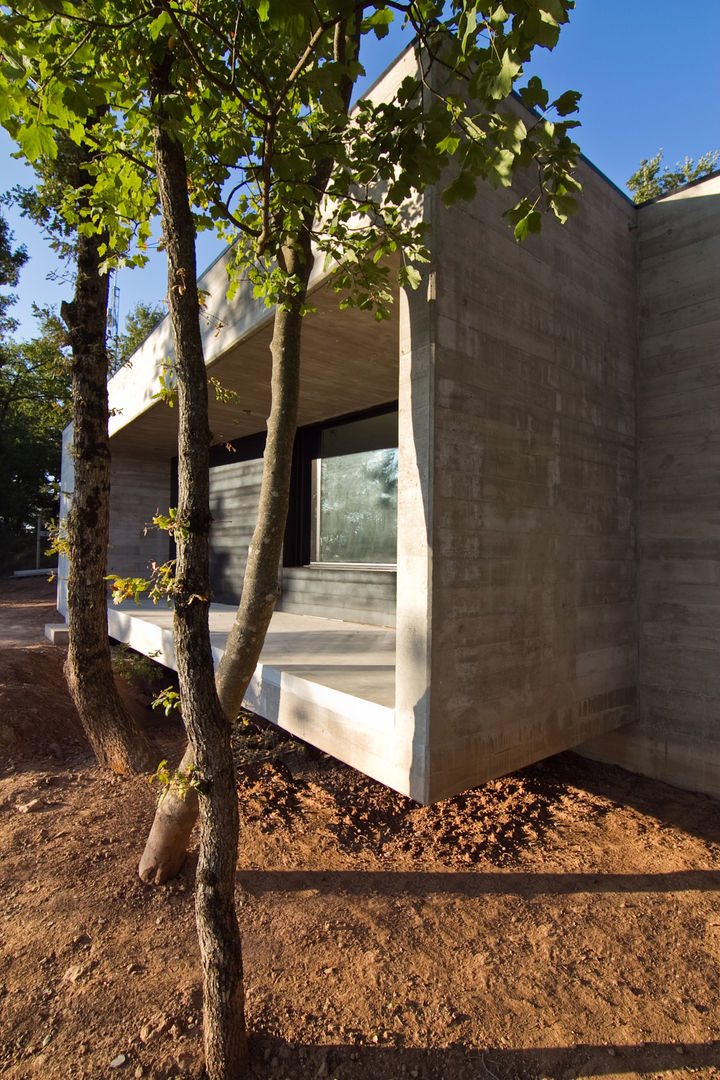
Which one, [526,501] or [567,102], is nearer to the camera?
[567,102]

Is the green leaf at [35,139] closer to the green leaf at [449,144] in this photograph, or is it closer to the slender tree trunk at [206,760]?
the slender tree trunk at [206,760]

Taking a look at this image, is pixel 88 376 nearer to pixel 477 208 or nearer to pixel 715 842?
pixel 477 208

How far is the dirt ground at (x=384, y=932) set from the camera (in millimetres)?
2275

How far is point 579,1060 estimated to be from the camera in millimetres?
2242

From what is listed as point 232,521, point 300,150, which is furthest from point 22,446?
point 300,150

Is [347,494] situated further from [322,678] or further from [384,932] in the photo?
[384,932]

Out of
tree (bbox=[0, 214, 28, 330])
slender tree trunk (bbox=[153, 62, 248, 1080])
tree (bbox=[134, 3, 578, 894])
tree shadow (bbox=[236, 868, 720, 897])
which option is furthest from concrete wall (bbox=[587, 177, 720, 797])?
tree (bbox=[0, 214, 28, 330])

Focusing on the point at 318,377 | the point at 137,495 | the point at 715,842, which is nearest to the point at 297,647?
the point at 318,377

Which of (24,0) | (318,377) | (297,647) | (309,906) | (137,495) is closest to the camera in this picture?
(24,0)

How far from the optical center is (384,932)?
2906mm

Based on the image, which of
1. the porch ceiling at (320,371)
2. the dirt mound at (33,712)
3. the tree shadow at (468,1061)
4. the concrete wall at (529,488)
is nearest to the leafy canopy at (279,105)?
the concrete wall at (529,488)

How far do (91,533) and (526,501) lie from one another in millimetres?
3326

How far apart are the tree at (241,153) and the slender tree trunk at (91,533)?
172 centimetres

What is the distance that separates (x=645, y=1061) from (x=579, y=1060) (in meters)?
0.27
